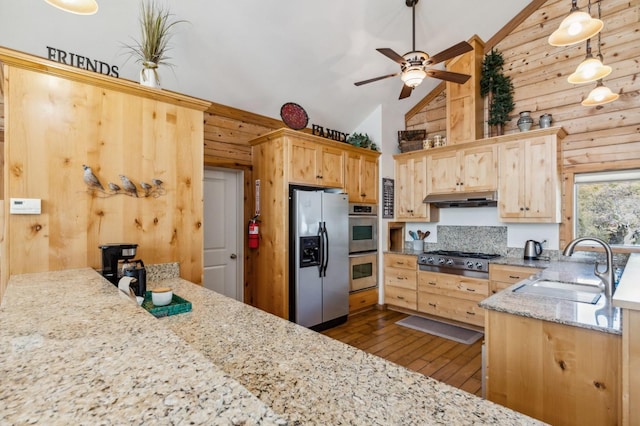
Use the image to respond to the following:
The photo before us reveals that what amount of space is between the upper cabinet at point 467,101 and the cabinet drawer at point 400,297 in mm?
2169

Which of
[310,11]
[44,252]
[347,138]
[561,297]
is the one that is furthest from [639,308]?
[347,138]

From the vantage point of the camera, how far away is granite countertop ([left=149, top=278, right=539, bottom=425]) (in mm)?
738

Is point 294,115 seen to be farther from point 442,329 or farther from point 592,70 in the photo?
point 442,329

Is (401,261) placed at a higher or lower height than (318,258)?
lower

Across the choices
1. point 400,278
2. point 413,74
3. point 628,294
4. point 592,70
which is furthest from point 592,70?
point 400,278

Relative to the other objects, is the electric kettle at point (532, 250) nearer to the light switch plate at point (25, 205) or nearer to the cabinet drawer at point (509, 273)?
the cabinet drawer at point (509, 273)

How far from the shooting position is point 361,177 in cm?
443

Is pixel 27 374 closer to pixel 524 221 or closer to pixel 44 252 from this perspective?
pixel 44 252

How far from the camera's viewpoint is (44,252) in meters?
1.84

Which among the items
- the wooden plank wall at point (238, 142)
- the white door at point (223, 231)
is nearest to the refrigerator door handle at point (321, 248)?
the wooden plank wall at point (238, 142)

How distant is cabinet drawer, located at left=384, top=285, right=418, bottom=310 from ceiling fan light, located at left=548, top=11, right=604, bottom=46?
10.6ft

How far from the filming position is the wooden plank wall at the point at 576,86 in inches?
127

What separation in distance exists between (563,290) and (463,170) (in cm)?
225

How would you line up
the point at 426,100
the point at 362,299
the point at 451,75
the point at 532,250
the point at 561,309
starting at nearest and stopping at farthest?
the point at 561,309 → the point at 451,75 → the point at 532,250 → the point at 362,299 → the point at 426,100
